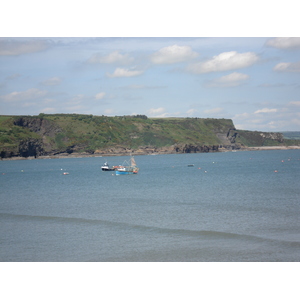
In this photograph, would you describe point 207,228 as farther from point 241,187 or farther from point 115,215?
point 241,187

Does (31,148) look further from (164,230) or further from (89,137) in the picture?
(164,230)

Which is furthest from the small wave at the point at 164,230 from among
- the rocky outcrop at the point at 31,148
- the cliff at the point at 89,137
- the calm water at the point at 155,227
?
the rocky outcrop at the point at 31,148

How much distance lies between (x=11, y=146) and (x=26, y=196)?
110m

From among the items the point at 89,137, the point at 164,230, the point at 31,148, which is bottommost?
the point at 164,230

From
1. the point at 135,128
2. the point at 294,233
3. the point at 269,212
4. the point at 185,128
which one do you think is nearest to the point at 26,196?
the point at 269,212

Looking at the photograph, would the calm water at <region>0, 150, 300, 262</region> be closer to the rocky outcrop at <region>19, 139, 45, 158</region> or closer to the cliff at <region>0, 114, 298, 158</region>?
the rocky outcrop at <region>19, 139, 45, 158</region>

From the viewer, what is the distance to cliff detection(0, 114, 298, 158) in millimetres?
148500

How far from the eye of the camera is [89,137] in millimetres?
159875

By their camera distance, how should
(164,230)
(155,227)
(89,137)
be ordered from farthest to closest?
(89,137) < (155,227) < (164,230)

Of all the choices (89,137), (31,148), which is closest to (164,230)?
(31,148)

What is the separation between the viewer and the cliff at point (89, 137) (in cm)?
14850

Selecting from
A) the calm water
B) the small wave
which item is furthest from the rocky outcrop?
the small wave

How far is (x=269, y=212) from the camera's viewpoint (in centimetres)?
2641

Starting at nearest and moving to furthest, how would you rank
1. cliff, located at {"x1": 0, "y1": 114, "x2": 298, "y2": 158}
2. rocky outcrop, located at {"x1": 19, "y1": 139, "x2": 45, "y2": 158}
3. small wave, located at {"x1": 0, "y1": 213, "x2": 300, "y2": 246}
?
small wave, located at {"x1": 0, "y1": 213, "x2": 300, "y2": 246} → rocky outcrop, located at {"x1": 19, "y1": 139, "x2": 45, "y2": 158} → cliff, located at {"x1": 0, "y1": 114, "x2": 298, "y2": 158}
